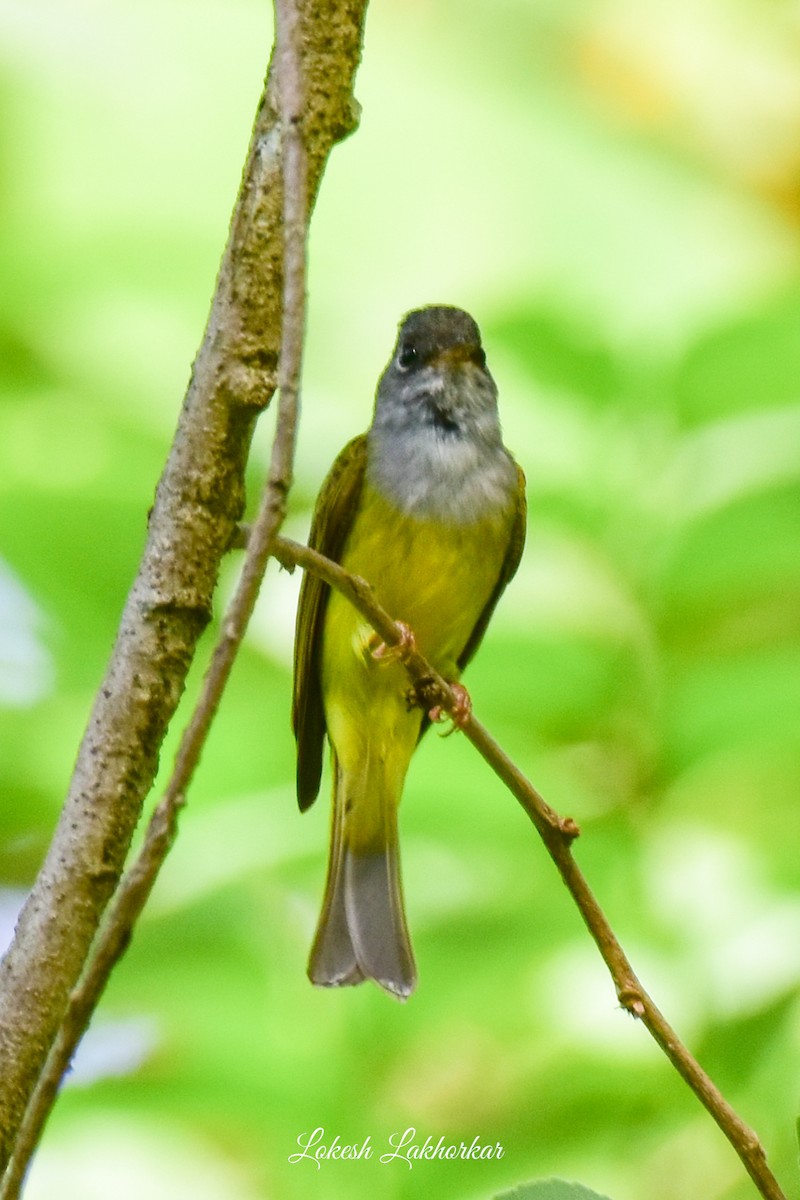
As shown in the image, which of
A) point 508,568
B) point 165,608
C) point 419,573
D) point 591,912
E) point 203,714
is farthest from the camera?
point 508,568

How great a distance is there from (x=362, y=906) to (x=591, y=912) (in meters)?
1.14

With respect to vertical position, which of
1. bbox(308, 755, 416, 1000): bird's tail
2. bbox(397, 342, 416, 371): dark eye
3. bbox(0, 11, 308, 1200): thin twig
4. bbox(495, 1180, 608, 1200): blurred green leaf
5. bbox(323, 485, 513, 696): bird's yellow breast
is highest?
bbox(397, 342, 416, 371): dark eye

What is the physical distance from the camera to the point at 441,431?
306 centimetres

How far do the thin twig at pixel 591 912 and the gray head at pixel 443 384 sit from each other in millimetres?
1217

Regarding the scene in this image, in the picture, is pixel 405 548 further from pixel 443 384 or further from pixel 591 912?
pixel 591 912

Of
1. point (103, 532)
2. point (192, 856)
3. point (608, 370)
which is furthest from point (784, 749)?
point (103, 532)

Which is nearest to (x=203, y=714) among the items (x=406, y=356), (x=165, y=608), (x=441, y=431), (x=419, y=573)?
(x=165, y=608)

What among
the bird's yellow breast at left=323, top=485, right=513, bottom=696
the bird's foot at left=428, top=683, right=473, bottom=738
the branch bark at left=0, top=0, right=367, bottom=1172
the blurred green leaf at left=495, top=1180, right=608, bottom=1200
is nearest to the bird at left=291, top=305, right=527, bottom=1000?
the bird's yellow breast at left=323, top=485, right=513, bottom=696

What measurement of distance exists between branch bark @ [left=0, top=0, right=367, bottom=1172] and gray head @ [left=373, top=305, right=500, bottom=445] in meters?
1.51

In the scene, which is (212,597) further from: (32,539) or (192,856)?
(32,539)

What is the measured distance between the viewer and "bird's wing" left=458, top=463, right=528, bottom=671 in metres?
3.07

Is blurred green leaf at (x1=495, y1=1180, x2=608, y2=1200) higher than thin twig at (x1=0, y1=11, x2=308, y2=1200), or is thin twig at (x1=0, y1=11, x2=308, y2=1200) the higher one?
thin twig at (x1=0, y1=11, x2=308, y2=1200)

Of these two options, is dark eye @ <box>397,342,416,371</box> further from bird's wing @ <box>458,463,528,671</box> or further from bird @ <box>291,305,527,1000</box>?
bird's wing @ <box>458,463,528,671</box>

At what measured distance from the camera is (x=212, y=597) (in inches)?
57.0
